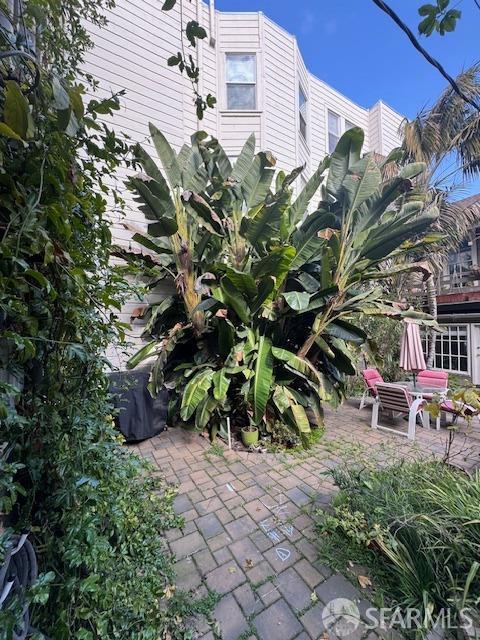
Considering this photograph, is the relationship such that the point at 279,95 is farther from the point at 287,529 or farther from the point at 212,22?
the point at 287,529

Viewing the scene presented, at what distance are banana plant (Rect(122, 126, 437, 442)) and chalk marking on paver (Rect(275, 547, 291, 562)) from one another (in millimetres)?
1447

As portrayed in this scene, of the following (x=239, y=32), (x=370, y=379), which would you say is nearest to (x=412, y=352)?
(x=370, y=379)

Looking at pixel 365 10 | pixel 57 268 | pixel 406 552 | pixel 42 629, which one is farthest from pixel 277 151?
pixel 42 629

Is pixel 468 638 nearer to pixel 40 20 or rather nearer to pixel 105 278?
pixel 105 278

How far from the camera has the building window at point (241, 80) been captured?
7.11 metres

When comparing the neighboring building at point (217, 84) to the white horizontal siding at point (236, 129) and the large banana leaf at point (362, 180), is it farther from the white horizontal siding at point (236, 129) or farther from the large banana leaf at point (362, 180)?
the large banana leaf at point (362, 180)

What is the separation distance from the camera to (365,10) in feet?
7.60

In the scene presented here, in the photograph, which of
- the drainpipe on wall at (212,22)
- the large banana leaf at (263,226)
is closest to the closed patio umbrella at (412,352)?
the large banana leaf at (263,226)

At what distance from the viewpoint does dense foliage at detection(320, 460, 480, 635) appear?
5.38ft

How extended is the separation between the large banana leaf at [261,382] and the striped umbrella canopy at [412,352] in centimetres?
356

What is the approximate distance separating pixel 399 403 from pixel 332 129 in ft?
32.8

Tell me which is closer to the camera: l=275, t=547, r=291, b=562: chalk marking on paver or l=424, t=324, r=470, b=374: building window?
l=275, t=547, r=291, b=562: chalk marking on paver

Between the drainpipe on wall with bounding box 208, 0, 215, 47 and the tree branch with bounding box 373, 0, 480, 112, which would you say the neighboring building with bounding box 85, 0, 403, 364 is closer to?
the drainpipe on wall with bounding box 208, 0, 215, 47

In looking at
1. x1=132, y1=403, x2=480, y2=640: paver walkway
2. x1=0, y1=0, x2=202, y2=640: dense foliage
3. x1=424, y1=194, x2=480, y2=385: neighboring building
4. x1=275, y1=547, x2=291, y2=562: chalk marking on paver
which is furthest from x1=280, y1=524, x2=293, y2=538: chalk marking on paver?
x1=424, y1=194, x2=480, y2=385: neighboring building
